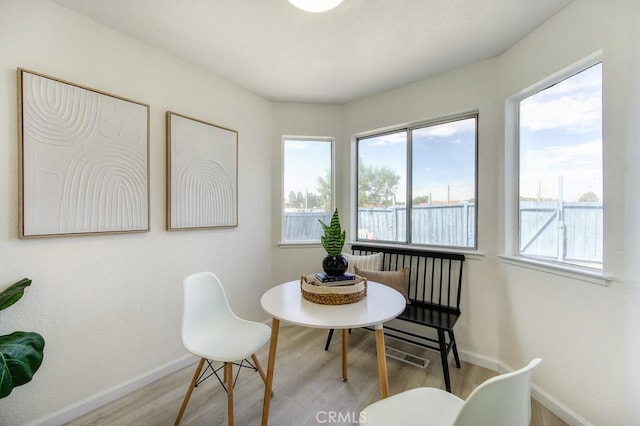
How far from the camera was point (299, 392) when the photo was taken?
186cm

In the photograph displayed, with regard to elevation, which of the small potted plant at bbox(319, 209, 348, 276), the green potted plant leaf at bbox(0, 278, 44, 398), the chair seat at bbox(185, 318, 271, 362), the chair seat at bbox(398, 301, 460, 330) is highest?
the small potted plant at bbox(319, 209, 348, 276)

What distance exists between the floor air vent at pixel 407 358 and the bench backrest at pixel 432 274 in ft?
1.51

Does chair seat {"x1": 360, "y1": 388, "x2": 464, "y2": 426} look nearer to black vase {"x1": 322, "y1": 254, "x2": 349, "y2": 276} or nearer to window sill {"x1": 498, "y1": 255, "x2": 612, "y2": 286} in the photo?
black vase {"x1": 322, "y1": 254, "x2": 349, "y2": 276}

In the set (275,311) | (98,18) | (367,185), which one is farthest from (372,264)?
(98,18)

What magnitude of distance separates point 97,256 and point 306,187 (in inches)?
79.3

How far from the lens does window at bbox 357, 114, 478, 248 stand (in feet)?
7.91

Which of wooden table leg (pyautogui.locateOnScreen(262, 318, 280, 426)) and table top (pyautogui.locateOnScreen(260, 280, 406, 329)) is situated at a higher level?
table top (pyautogui.locateOnScreen(260, 280, 406, 329))

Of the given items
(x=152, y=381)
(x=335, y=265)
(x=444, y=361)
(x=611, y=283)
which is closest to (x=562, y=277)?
(x=611, y=283)

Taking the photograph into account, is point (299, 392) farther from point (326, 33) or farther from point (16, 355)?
point (326, 33)

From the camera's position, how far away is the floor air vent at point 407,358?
7.23 ft

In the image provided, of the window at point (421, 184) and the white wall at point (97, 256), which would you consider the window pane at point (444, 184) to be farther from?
the white wall at point (97, 256)

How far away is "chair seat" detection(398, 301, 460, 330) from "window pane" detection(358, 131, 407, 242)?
75 cm

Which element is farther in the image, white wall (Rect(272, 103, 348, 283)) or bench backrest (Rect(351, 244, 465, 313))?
white wall (Rect(272, 103, 348, 283))

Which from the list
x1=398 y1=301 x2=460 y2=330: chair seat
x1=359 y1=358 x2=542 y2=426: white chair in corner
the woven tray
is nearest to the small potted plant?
the woven tray
